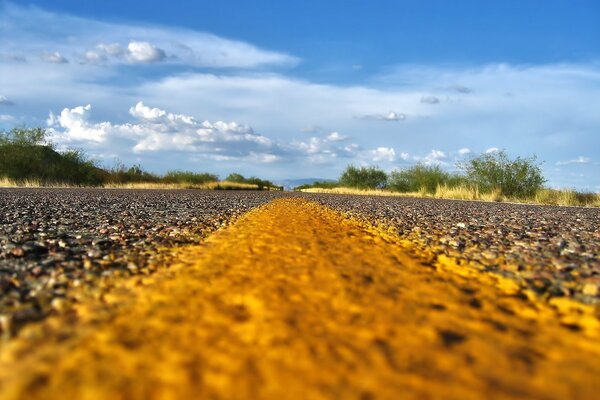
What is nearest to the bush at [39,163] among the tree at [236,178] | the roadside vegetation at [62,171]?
the roadside vegetation at [62,171]

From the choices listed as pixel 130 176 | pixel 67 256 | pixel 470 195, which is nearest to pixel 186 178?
pixel 130 176

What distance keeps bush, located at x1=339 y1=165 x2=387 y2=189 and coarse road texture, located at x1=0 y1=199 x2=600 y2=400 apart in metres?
41.0

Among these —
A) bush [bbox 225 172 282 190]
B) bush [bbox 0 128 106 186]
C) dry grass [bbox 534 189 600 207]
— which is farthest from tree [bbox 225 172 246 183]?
dry grass [bbox 534 189 600 207]

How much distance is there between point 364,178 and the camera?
44000 mm

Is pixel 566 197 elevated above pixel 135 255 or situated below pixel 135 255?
above

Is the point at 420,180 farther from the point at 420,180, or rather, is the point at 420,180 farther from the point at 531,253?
the point at 531,253

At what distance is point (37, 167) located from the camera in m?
28.5

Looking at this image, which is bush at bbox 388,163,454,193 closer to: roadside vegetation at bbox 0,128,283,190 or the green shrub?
the green shrub

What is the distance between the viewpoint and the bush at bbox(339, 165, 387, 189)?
43281mm

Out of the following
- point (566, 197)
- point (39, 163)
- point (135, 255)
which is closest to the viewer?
point (135, 255)

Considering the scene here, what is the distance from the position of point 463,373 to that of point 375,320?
1.29 feet

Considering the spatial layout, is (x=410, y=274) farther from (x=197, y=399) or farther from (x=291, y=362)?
(x=197, y=399)

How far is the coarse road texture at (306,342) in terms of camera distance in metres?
1.05

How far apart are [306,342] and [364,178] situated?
142ft
